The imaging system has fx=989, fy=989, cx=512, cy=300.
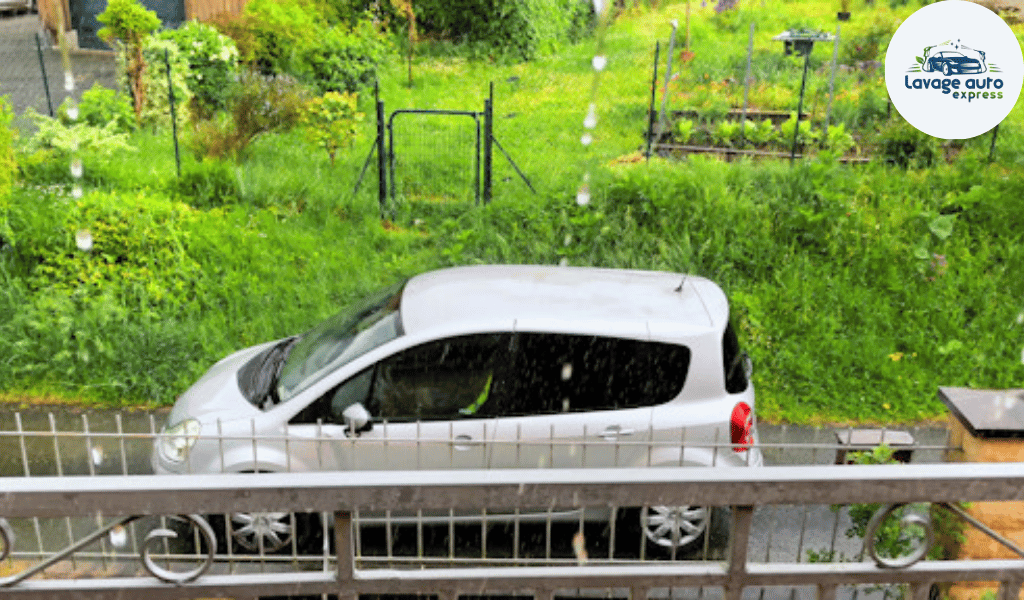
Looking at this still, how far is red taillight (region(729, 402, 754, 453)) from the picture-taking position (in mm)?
6227

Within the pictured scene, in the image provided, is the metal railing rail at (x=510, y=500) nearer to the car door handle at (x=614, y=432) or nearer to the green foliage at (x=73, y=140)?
the car door handle at (x=614, y=432)

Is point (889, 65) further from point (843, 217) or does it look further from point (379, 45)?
point (379, 45)

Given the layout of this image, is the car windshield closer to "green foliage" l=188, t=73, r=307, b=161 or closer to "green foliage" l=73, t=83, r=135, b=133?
"green foliage" l=188, t=73, r=307, b=161

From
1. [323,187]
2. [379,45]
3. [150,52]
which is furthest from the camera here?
[379,45]

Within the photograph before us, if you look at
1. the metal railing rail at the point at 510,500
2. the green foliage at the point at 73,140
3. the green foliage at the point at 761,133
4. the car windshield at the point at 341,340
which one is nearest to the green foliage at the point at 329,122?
the green foliage at the point at 73,140

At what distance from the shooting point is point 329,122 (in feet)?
42.9

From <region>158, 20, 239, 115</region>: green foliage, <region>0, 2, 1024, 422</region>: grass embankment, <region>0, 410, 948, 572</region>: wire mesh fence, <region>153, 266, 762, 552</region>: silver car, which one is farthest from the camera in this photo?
<region>158, 20, 239, 115</region>: green foliage

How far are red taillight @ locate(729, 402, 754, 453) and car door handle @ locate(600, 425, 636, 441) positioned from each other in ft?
2.10

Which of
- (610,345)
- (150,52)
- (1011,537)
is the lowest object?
(1011,537)

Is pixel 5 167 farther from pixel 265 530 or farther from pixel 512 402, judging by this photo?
pixel 512 402

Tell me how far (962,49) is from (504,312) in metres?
10.1

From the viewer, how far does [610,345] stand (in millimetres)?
6262

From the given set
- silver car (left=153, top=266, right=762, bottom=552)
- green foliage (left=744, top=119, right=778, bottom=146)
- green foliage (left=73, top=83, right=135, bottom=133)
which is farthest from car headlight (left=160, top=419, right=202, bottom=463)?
green foliage (left=744, top=119, right=778, bottom=146)

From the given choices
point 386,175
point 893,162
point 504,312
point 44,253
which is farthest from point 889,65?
point 44,253
